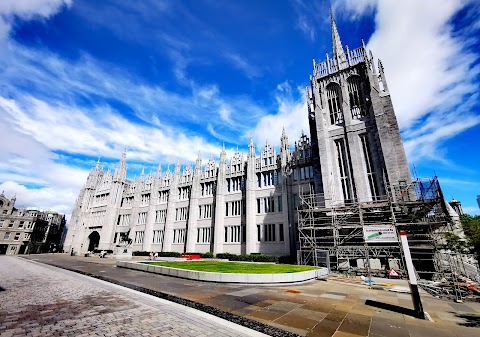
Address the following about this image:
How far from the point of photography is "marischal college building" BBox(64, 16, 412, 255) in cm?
2427

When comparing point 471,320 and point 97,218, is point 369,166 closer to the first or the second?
point 471,320

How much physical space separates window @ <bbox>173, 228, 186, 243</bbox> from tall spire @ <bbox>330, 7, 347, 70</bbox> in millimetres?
38104

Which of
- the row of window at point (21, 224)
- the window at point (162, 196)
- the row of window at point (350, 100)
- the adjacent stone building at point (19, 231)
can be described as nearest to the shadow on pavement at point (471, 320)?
the row of window at point (350, 100)

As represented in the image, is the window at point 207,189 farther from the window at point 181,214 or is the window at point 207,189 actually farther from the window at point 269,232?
the window at point 269,232

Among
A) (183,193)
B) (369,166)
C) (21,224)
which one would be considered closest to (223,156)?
(183,193)

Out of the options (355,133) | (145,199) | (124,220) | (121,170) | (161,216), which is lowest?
(124,220)

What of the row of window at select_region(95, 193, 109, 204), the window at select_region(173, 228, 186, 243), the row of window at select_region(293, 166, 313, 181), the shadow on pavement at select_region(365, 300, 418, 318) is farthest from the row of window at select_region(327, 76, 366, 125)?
the row of window at select_region(95, 193, 109, 204)

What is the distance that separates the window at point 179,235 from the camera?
1587 inches

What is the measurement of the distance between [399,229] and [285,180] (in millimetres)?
14971

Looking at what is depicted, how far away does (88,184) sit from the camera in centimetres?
6162

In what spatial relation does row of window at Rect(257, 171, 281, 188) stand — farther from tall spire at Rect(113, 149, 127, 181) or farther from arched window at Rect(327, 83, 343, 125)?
tall spire at Rect(113, 149, 127, 181)

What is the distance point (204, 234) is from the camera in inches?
1486

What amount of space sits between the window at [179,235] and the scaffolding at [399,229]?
24.6 metres

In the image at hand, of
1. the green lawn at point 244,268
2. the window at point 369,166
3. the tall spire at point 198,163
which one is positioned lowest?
the green lawn at point 244,268
